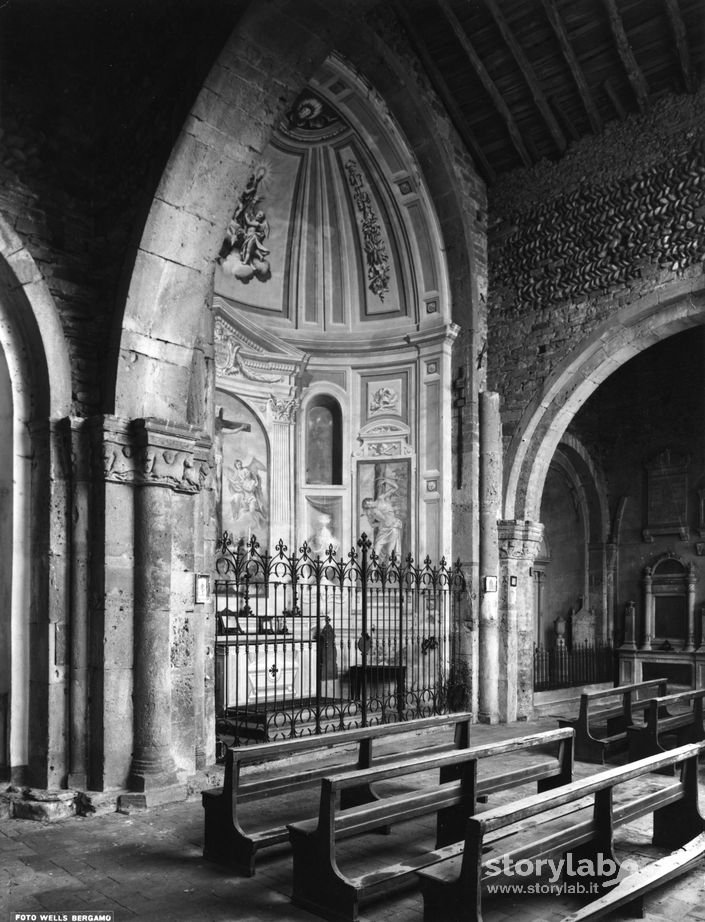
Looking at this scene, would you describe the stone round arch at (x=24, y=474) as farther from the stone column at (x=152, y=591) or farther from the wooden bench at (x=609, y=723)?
the wooden bench at (x=609, y=723)

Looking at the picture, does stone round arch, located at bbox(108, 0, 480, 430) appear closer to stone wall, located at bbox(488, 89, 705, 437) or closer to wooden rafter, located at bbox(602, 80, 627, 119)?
wooden rafter, located at bbox(602, 80, 627, 119)

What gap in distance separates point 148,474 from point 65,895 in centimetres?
289

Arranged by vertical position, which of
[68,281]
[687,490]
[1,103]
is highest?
[1,103]

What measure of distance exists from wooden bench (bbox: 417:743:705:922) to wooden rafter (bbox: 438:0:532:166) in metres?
8.13

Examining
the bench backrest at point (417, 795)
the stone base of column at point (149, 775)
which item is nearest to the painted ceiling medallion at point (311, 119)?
the stone base of column at point (149, 775)

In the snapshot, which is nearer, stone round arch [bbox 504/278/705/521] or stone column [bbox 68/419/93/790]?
stone column [bbox 68/419/93/790]

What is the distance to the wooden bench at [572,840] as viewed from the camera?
3.71 m

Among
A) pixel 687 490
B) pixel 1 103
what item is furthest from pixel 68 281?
pixel 687 490

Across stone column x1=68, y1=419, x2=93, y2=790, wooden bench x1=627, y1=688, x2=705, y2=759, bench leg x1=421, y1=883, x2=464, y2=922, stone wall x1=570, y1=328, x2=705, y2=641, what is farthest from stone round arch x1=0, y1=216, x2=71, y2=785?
stone wall x1=570, y1=328, x2=705, y2=641

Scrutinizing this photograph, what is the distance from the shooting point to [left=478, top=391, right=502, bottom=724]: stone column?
10406 mm

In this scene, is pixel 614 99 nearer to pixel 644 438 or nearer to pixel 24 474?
pixel 644 438

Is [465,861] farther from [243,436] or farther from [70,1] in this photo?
[243,436]

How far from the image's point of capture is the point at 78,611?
6.14 m

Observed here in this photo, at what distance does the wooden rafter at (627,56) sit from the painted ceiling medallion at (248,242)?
450 centimetres
